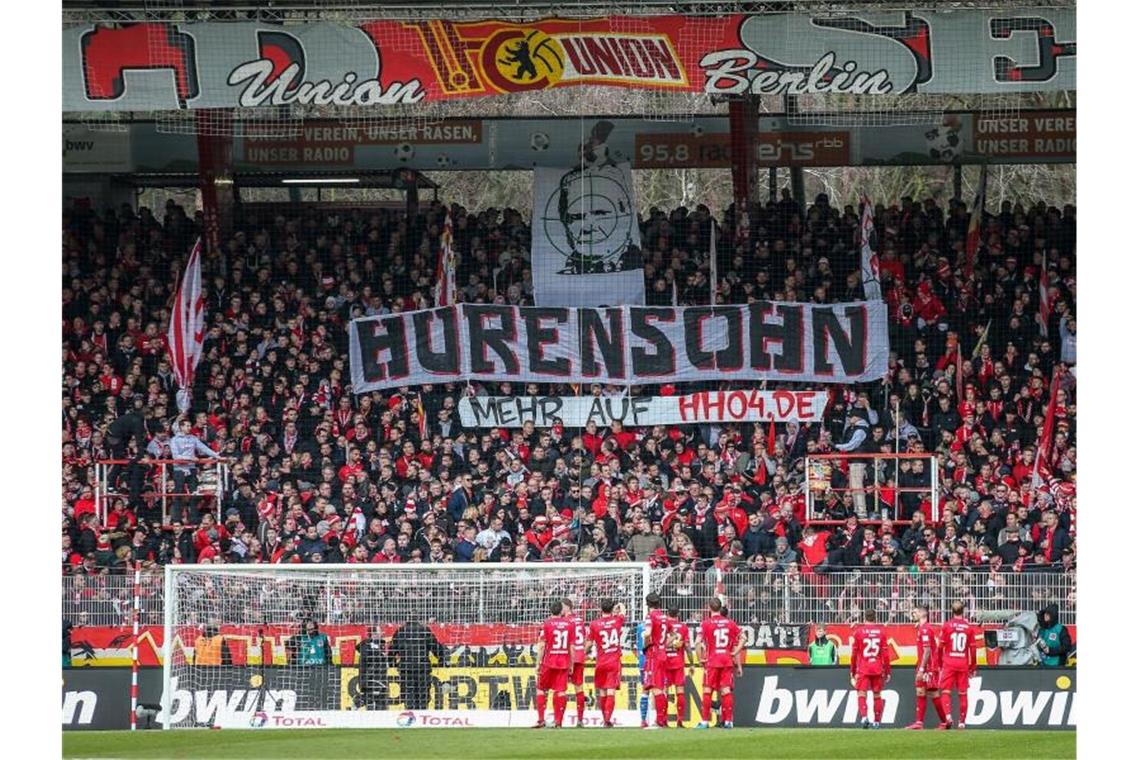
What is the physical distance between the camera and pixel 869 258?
73.8 ft

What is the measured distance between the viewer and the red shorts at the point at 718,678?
16531mm

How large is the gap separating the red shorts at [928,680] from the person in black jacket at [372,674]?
488 centimetres

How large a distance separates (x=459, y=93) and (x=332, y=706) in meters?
6.34

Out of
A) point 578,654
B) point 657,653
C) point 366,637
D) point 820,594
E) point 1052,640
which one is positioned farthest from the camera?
point 820,594

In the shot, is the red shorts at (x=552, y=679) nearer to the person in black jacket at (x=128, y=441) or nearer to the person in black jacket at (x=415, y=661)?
the person in black jacket at (x=415, y=661)

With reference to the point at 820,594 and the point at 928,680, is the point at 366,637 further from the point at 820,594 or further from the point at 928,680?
the point at 928,680

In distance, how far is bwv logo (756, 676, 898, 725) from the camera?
55.9ft

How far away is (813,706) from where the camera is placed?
17.1m

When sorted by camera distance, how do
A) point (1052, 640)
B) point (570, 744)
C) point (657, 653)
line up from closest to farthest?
point (570, 744), point (657, 653), point (1052, 640)

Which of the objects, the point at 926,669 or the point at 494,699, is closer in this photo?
the point at 926,669

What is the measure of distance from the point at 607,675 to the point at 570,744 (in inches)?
62.7

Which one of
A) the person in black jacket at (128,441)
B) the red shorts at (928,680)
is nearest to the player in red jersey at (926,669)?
the red shorts at (928,680)

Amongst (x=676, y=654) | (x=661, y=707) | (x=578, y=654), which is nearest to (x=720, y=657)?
(x=676, y=654)
